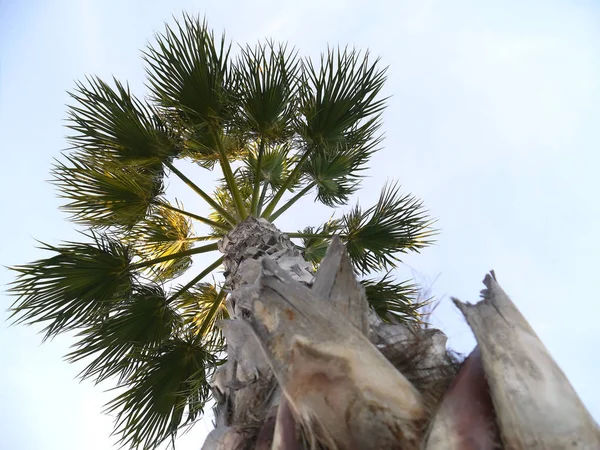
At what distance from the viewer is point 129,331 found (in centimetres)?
391

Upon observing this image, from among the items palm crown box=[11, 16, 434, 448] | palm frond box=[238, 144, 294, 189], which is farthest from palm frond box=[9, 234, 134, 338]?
palm frond box=[238, 144, 294, 189]

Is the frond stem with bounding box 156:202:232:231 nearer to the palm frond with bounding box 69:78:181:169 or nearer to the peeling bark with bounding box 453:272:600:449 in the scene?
the palm frond with bounding box 69:78:181:169

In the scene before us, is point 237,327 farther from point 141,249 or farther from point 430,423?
point 141,249

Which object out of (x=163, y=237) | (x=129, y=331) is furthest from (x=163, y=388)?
(x=163, y=237)

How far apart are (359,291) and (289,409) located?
0.40 m

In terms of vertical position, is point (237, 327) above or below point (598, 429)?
above

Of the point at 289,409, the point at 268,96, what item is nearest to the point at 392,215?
the point at 268,96

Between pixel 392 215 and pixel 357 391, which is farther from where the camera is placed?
pixel 392 215

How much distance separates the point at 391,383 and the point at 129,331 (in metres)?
3.44

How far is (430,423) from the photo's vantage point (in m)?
0.96

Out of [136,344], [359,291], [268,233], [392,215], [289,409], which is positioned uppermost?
[392,215]

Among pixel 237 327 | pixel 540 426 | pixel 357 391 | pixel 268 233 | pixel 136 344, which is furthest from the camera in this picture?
pixel 136 344

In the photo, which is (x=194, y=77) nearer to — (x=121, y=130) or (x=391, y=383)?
(x=121, y=130)

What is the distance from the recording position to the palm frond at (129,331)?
3.70 m
